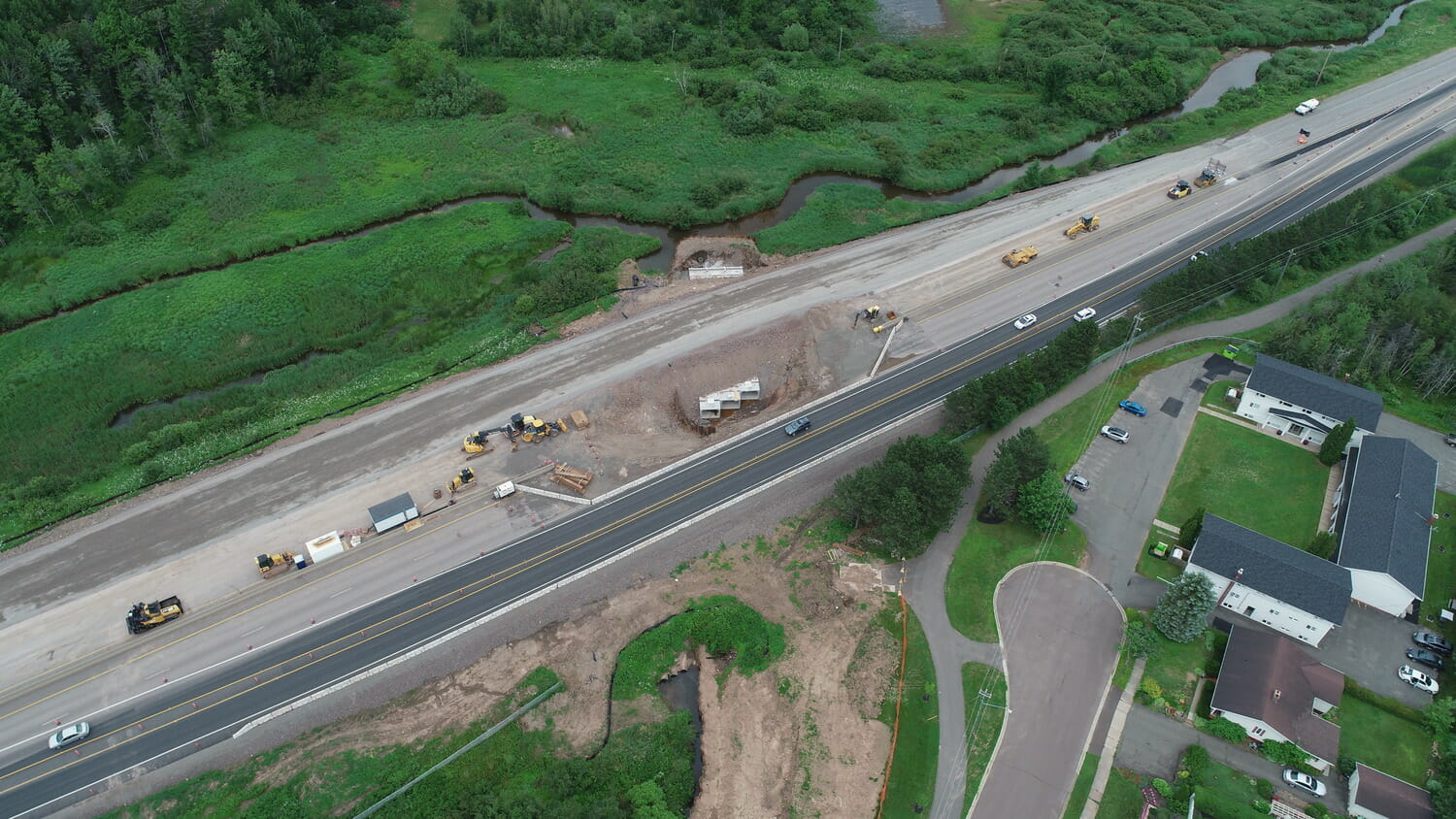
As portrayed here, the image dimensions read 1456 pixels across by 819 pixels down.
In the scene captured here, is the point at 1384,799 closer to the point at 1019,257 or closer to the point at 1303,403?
the point at 1303,403

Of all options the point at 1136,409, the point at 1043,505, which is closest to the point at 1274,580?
the point at 1043,505

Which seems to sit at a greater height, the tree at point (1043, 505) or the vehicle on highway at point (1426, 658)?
the tree at point (1043, 505)

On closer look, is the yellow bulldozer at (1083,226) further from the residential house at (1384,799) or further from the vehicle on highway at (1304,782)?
the residential house at (1384,799)

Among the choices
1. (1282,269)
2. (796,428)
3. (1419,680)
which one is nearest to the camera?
(1419,680)

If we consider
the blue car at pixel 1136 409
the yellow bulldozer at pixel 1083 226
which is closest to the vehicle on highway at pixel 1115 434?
the blue car at pixel 1136 409

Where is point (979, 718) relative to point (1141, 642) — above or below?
below
